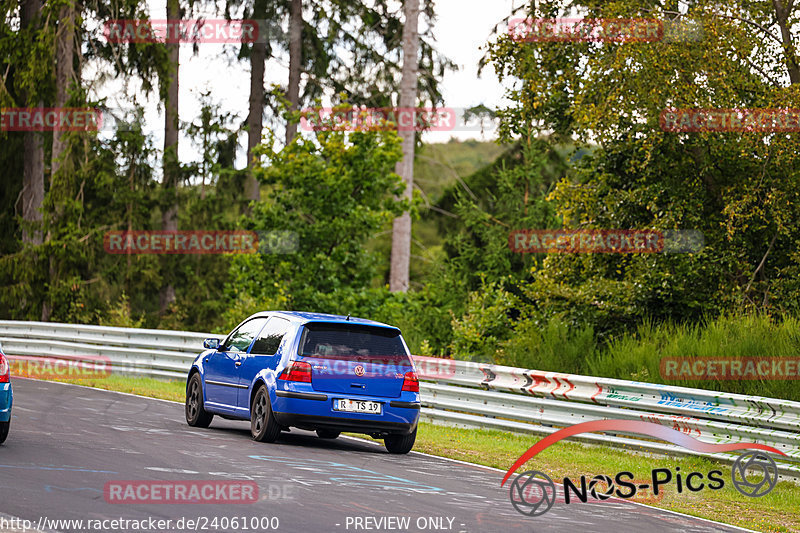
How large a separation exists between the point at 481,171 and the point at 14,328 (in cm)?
2269

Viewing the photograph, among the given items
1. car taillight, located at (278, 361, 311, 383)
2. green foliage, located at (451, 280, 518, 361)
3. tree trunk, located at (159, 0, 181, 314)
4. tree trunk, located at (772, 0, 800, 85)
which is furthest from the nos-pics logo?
tree trunk, located at (159, 0, 181, 314)

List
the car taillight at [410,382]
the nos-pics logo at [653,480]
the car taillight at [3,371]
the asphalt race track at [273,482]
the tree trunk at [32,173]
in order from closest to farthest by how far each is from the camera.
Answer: the asphalt race track at [273,482]
the nos-pics logo at [653,480]
the car taillight at [3,371]
the car taillight at [410,382]
the tree trunk at [32,173]

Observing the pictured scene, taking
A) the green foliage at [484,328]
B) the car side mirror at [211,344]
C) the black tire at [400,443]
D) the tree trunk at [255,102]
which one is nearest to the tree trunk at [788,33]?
the green foliage at [484,328]

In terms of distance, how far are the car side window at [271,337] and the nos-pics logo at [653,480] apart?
318cm

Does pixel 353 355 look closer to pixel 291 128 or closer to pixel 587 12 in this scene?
pixel 587 12

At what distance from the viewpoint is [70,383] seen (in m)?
19.9

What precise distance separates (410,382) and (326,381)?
1.10 metres

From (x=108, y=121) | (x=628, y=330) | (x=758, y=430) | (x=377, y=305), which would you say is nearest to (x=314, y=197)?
(x=377, y=305)

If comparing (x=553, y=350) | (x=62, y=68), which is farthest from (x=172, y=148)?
(x=553, y=350)

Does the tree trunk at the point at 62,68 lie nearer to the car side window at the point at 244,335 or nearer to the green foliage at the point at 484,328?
the green foliage at the point at 484,328

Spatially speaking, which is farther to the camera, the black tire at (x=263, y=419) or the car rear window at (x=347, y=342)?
the car rear window at (x=347, y=342)

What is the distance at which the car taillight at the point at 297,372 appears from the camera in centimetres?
1213

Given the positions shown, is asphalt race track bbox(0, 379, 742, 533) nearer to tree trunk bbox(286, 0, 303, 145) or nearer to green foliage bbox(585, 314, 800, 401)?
green foliage bbox(585, 314, 800, 401)

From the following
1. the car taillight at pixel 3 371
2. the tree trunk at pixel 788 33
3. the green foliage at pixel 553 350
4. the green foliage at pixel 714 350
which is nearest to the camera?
the car taillight at pixel 3 371
